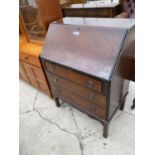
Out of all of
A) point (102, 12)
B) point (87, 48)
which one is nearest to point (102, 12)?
point (102, 12)

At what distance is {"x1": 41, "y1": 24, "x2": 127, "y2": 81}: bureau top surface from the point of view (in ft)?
3.18

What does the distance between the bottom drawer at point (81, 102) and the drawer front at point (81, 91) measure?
56 mm

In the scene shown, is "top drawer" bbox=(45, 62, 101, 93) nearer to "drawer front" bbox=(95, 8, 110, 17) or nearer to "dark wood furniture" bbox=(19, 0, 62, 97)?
"dark wood furniture" bbox=(19, 0, 62, 97)

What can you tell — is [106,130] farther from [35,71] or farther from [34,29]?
[34,29]

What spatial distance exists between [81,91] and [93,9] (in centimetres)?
216

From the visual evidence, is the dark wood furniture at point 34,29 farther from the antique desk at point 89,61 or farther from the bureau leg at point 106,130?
the bureau leg at point 106,130

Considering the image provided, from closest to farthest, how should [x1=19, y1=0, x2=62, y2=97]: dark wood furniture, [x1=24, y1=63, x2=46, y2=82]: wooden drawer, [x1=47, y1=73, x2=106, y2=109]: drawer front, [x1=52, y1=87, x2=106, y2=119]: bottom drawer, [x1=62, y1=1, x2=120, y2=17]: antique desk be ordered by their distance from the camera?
[x1=47, y1=73, x2=106, y2=109]: drawer front, [x1=52, y1=87, x2=106, y2=119]: bottom drawer, [x1=19, y1=0, x2=62, y2=97]: dark wood furniture, [x1=24, y1=63, x2=46, y2=82]: wooden drawer, [x1=62, y1=1, x2=120, y2=17]: antique desk

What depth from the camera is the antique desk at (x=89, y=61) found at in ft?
3.20

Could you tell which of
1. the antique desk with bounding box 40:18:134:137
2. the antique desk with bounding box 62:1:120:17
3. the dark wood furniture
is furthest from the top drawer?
the antique desk with bounding box 62:1:120:17
